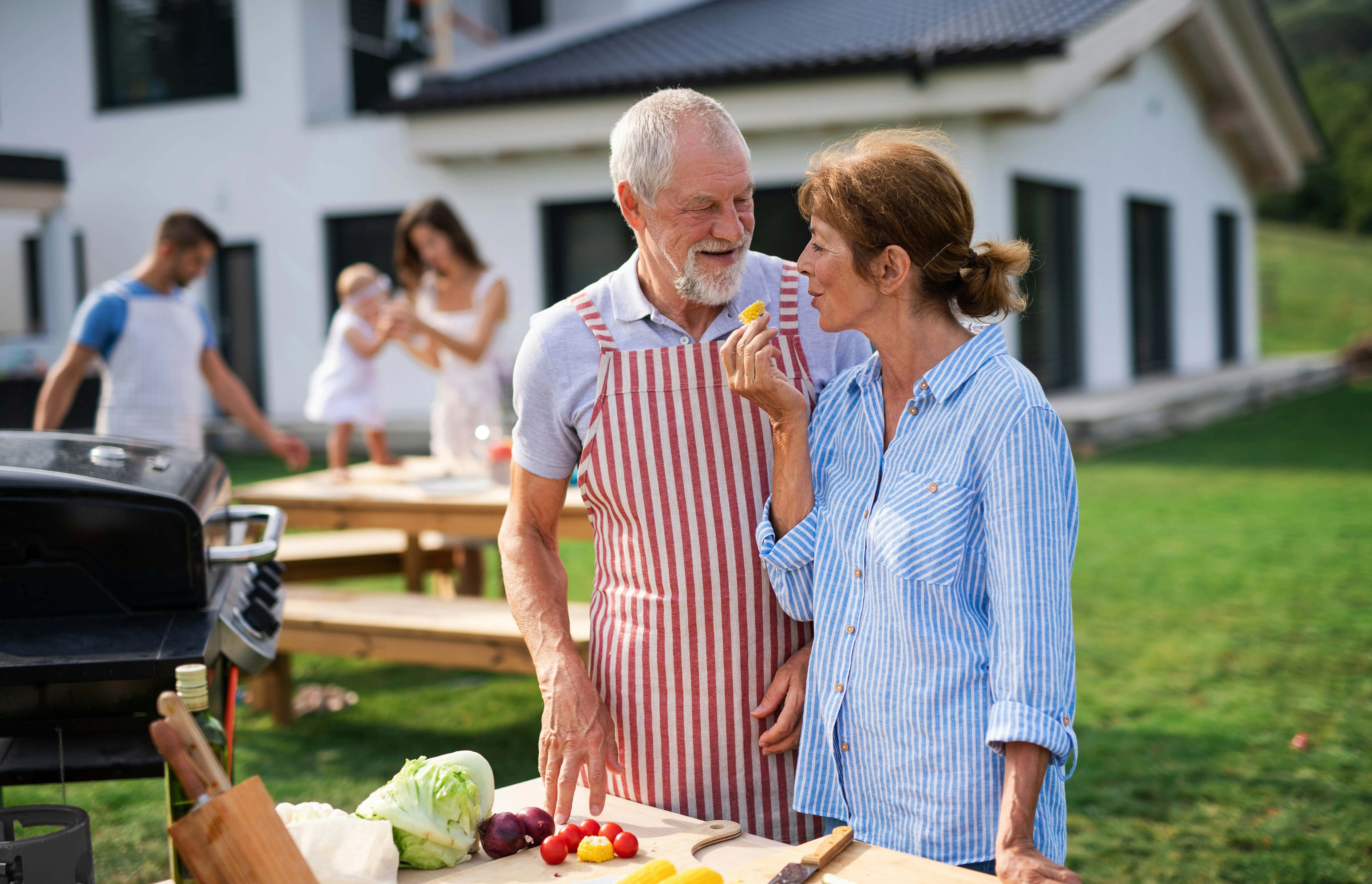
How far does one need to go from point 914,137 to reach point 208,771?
4.31ft

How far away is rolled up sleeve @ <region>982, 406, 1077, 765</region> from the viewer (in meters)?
1.66

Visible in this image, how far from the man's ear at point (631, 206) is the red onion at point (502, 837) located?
1028 mm

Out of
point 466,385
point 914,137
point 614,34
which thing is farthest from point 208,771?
point 614,34

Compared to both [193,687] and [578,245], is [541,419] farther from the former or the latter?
[578,245]

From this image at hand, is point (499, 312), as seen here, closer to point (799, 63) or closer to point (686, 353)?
point (686, 353)

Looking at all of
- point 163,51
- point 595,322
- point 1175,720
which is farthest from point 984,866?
point 163,51

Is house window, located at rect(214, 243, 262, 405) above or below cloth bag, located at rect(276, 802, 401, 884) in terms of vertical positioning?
above

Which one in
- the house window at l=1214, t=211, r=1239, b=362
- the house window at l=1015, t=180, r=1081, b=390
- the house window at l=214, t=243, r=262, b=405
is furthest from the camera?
the house window at l=1214, t=211, r=1239, b=362

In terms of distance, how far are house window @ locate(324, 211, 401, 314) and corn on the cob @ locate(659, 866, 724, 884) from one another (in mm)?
13820

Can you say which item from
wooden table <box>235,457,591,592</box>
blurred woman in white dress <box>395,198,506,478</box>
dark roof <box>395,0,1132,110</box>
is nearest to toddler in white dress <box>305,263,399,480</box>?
blurred woman in white dress <box>395,198,506,478</box>

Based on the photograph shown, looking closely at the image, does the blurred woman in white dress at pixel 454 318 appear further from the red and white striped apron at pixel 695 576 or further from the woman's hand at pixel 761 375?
the woman's hand at pixel 761 375

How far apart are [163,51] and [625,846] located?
1706cm

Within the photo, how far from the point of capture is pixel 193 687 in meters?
1.54

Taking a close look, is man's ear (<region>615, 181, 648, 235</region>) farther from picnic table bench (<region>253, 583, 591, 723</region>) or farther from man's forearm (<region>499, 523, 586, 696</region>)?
picnic table bench (<region>253, 583, 591, 723</region>)
